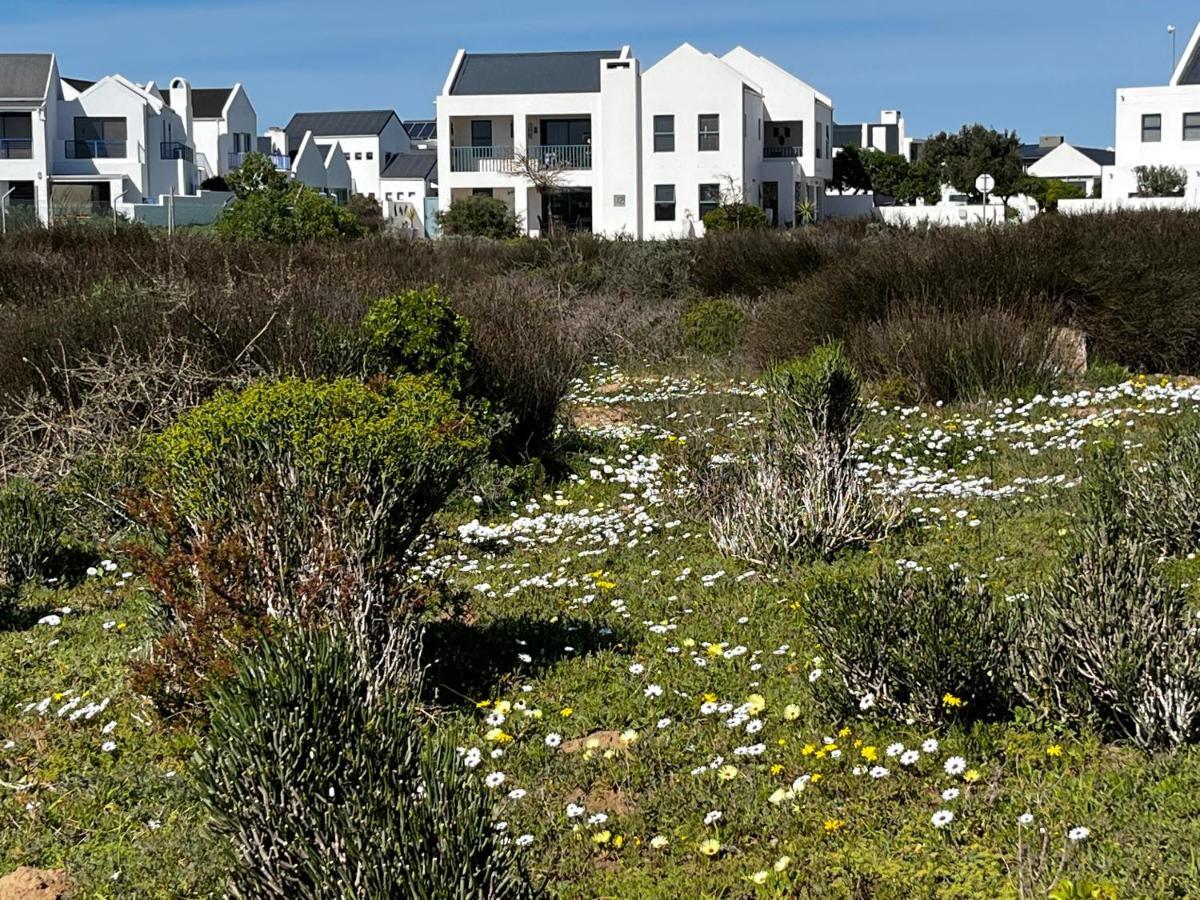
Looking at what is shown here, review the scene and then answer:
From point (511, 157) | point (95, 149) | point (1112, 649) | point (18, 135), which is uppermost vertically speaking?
point (18, 135)

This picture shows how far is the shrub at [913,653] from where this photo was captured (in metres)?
5.16

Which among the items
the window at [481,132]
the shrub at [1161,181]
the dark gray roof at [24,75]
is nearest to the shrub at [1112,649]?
the shrub at [1161,181]

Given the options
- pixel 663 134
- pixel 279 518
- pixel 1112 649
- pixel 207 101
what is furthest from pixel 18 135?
pixel 1112 649

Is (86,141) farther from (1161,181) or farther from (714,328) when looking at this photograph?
(714,328)

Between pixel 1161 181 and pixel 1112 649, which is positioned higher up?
pixel 1161 181

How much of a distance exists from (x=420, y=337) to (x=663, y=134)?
4398 cm

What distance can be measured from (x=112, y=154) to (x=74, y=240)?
4623 centimetres

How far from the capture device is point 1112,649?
4.93m

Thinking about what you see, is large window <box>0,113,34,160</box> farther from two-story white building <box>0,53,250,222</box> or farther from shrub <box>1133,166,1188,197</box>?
shrub <box>1133,166,1188,197</box>

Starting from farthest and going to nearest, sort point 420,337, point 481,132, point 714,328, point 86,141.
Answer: point 86,141 → point 481,132 → point 714,328 → point 420,337

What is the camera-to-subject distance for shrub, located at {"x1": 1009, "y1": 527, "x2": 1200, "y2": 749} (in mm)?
4809

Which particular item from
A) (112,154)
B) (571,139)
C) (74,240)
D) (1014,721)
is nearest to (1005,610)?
(1014,721)

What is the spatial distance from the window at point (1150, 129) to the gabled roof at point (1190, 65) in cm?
319

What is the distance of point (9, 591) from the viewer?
834 centimetres
